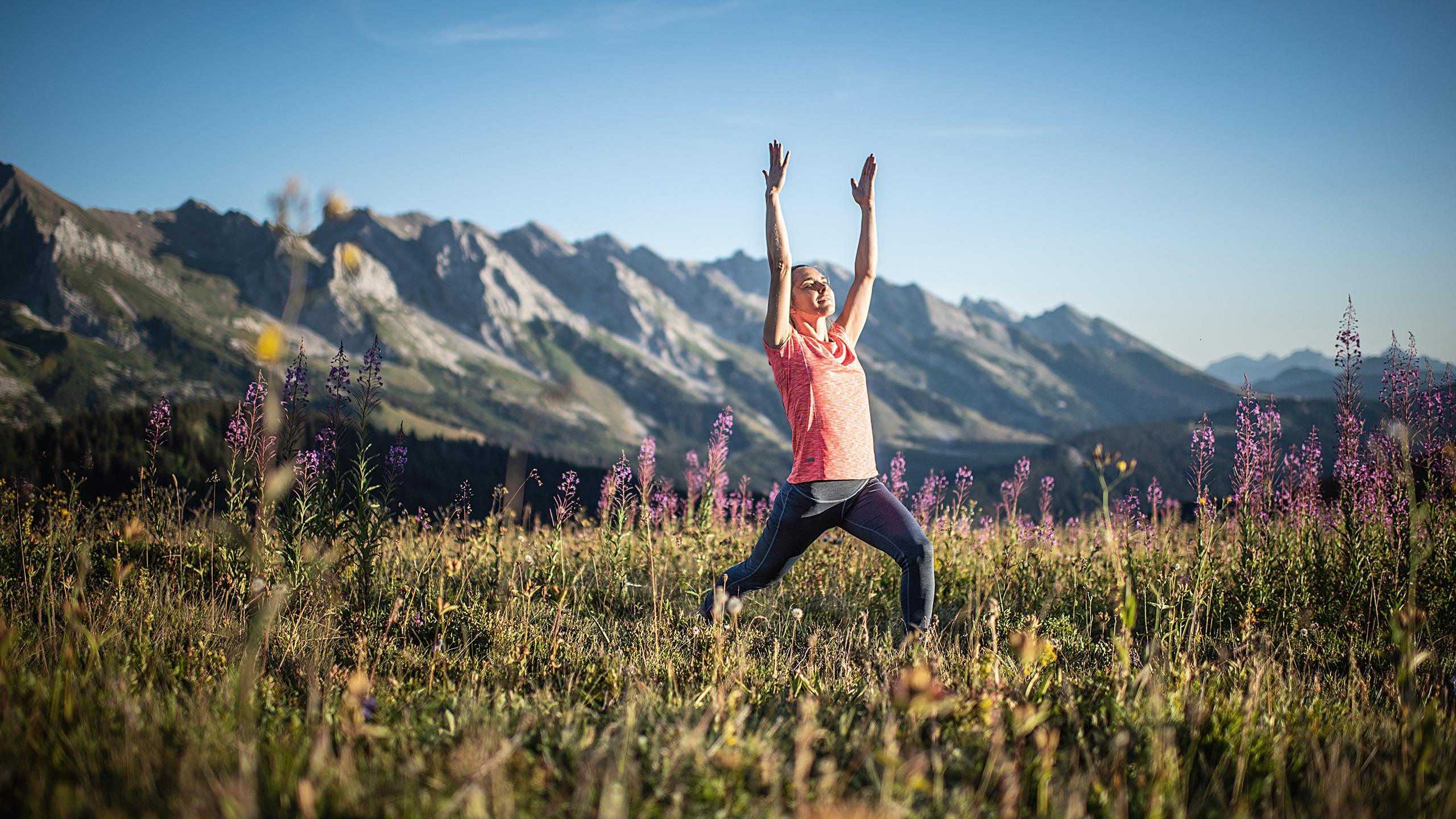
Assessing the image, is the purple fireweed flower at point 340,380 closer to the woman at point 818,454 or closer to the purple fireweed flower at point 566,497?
the purple fireweed flower at point 566,497

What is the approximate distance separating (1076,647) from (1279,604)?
170 centimetres

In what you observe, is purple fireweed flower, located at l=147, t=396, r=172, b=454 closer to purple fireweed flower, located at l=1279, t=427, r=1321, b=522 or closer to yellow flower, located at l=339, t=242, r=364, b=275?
yellow flower, located at l=339, t=242, r=364, b=275

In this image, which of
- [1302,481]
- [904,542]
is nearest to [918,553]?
[904,542]

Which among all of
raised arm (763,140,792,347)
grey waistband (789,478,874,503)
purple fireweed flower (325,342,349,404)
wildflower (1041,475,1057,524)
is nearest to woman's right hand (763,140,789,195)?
raised arm (763,140,792,347)

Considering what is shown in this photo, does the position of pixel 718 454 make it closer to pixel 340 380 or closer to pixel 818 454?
pixel 818 454

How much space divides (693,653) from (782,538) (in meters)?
0.88

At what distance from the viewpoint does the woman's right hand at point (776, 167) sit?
14.7 ft

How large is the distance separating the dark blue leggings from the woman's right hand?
1.81m

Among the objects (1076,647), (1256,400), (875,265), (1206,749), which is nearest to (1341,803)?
(1206,749)

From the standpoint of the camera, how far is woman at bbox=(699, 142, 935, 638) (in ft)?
14.2

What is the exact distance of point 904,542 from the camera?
430cm

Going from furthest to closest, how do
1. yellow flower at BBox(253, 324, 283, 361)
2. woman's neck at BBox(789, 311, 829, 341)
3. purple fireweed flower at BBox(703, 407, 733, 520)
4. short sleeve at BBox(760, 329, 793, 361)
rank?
purple fireweed flower at BBox(703, 407, 733, 520) < woman's neck at BBox(789, 311, 829, 341) < short sleeve at BBox(760, 329, 793, 361) < yellow flower at BBox(253, 324, 283, 361)

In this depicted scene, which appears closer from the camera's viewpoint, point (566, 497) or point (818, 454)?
point (818, 454)

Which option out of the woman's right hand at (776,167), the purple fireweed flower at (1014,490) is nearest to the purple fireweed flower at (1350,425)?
the purple fireweed flower at (1014,490)
